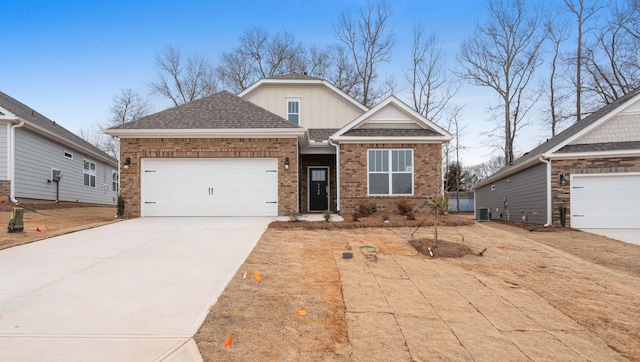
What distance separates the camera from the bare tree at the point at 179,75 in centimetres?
3232

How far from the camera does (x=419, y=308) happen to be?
5.03m

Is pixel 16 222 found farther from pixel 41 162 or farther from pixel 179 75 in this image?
pixel 179 75

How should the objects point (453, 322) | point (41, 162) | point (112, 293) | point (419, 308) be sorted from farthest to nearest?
point (41, 162) → point (112, 293) → point (419, 308) → point (453, 322)

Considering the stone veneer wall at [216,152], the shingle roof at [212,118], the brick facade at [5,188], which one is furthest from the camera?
the brick facade at [5,188]

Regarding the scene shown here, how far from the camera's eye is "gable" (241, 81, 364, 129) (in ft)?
63.5

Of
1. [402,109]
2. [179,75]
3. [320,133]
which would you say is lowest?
[320,133]

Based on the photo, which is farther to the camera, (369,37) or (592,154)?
→ (369,37)

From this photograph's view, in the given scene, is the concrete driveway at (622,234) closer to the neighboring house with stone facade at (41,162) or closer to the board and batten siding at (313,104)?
the board and batten siding at (313,104)

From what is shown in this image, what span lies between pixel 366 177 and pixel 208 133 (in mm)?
5885

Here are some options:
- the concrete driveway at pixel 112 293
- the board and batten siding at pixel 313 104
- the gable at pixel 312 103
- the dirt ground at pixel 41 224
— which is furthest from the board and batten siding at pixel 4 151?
the board and batten siding at pixel 313 104

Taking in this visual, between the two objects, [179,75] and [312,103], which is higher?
[179,75]

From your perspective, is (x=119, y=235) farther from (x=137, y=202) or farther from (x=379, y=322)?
(x=379, y=322)

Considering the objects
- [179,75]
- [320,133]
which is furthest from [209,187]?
[179,75]

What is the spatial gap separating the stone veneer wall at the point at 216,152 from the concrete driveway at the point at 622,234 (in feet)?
33.8
